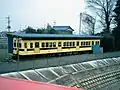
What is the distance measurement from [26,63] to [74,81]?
334cm

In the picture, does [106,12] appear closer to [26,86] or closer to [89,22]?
[89,22]

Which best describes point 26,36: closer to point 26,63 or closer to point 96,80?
point 26,63

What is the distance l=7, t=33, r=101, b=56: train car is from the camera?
816 inches

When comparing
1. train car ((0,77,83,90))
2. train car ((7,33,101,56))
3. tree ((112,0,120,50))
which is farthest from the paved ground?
tree ((112,0,120,50))

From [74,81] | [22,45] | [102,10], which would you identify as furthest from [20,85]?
[102,10]

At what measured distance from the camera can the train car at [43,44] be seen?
2073cm

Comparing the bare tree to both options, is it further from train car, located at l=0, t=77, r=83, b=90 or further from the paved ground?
→ train car, located at l=0, t=77, r=83, b=90

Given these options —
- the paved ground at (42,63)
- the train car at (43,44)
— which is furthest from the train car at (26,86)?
the train car at (43,44)

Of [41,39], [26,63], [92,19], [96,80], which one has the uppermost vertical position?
[92,19]

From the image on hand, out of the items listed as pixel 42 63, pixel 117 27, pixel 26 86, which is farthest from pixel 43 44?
pixel 117 27

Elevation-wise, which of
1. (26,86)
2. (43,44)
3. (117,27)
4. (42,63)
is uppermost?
(117,27)

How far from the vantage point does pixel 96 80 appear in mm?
18734

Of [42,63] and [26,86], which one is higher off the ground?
[26,86]

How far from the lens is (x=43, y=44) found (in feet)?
72.5
